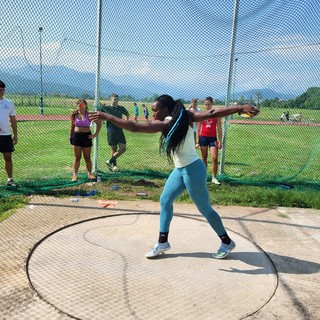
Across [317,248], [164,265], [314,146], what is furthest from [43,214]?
[314,146]

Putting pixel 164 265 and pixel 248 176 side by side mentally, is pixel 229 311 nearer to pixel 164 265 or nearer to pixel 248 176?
pixel 164 265

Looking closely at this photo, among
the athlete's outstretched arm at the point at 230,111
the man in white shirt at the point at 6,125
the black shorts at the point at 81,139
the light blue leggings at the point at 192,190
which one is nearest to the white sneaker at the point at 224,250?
the light blue leggings at the point at 192,190

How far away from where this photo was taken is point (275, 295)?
3262mm

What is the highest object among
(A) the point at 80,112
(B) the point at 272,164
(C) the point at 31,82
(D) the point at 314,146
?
(C) the point at 31,82

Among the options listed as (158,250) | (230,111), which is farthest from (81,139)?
(230,111)

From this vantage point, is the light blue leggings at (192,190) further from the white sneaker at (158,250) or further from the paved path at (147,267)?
the paved path at (147,267)

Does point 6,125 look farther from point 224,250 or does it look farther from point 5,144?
point 224,250

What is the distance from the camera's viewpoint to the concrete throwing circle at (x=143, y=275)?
9.78 ft

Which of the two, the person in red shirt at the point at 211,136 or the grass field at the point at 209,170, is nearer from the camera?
the grass field at the point at 209,170

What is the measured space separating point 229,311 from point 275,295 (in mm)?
561

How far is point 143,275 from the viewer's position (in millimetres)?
3492

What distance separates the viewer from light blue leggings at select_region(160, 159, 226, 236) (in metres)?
3.51

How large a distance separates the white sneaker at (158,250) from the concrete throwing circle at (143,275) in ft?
0.20

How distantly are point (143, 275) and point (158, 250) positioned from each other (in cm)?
43
